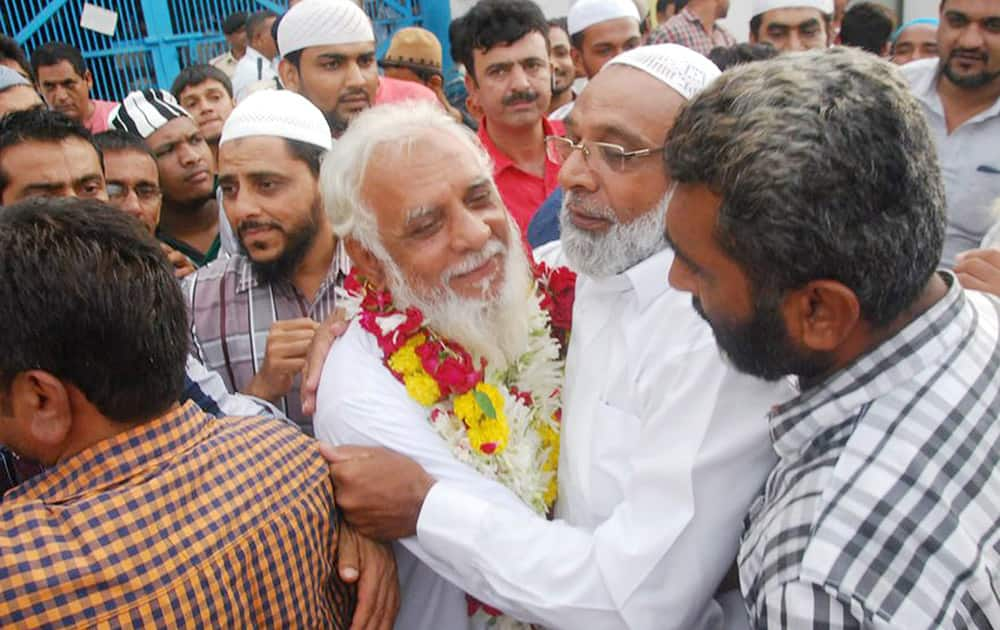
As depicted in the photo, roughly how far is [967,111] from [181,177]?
3.99 metres

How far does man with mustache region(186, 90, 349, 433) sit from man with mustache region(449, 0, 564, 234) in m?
1.40

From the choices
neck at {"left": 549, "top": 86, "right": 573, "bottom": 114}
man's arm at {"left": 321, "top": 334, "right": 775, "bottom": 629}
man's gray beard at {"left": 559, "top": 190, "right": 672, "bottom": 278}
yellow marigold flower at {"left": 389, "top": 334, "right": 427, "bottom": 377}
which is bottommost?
man's arm at {"left": 321, "top": 334, "right": 775, "bottom": 629}

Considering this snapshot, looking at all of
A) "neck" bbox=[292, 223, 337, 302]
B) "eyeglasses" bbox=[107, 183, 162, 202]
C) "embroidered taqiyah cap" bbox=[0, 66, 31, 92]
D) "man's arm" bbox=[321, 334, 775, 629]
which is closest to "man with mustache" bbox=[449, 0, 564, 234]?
"neck" bbox=[292, 223, 337, 302]

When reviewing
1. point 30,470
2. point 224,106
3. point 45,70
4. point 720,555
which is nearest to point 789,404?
point 720,555

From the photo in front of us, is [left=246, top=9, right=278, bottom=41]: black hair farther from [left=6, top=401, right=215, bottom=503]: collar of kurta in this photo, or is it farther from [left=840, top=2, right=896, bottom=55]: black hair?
[left=6, top=401, right=215, bottom=503]: collar of kurta

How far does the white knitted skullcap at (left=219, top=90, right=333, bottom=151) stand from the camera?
3.01 meters

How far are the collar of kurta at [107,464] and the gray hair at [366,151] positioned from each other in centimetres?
85

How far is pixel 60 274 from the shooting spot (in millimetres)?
1322

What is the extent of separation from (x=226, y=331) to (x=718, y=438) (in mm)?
1849

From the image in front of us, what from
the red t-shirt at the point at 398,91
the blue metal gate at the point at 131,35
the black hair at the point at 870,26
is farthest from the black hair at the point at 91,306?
the blue metal gate at the point at 131,35

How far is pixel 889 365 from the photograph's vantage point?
3.91 ft

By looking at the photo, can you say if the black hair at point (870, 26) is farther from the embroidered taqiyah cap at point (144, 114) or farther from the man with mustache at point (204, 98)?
the embroidered taqiyah cap at point (144, 114)

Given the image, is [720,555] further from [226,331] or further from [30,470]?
[226,331]

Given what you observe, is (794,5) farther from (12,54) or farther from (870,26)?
(12,54)
